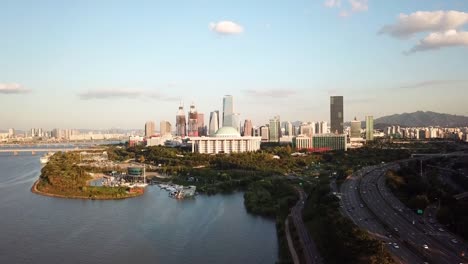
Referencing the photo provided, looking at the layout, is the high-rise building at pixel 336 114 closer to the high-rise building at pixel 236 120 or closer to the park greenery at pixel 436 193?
the high-rise building at pixel 236 120

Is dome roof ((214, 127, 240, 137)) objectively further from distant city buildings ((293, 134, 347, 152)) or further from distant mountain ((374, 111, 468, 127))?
distant mountain ((374, 111, 468, 127))

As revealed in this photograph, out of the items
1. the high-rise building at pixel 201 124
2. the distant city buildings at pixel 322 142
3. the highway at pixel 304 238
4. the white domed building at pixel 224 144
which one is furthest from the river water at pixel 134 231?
the high-rise building at pixel 201 124

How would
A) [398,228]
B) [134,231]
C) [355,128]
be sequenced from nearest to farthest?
[398,228], [134,231], [355,128]

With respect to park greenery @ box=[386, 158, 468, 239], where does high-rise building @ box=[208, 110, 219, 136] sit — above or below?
above

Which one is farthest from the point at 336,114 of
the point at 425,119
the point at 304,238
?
the point at 425,119

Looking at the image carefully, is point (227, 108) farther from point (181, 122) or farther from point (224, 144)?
point (224, 144)

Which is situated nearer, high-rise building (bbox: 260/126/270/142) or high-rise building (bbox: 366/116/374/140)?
high-rise building (bbox: 366/116/374/140)

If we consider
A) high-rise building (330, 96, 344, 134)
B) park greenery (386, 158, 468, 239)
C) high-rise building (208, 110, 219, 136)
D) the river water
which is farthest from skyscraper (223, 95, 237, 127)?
the river water
